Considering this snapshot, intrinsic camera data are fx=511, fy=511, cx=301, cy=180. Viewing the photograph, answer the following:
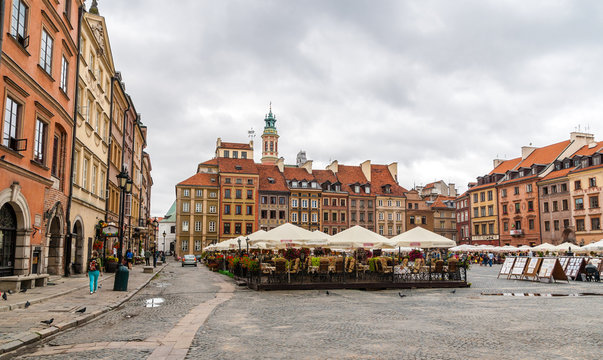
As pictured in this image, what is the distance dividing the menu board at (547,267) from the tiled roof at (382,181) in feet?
190

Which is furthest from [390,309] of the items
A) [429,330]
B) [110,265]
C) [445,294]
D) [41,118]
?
[110,265]

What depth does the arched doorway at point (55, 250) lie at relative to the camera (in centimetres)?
2275

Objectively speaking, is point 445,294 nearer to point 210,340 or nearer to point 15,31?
point 210,340

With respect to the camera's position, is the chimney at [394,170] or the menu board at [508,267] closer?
the menu board at [508,267]

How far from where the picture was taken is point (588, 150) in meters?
61.5

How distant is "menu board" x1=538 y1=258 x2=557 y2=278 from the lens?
2684cm

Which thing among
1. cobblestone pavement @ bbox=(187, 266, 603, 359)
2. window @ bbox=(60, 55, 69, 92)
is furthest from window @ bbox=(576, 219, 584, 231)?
window @ bbox=(60, 55, 69, 92)

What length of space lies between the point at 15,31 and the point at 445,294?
1784 centimetres

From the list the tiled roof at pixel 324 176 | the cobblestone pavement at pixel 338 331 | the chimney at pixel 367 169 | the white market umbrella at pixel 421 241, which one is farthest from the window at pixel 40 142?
the chimney at pixel 367 169

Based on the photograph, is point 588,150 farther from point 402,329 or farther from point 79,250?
point 402,329

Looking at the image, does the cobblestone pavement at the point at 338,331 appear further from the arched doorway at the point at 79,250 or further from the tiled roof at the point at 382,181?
the tiled roof at the point at 382,181

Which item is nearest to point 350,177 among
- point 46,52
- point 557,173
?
point 557,173

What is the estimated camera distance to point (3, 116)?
15.8 meters

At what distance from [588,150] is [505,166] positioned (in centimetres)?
1407
